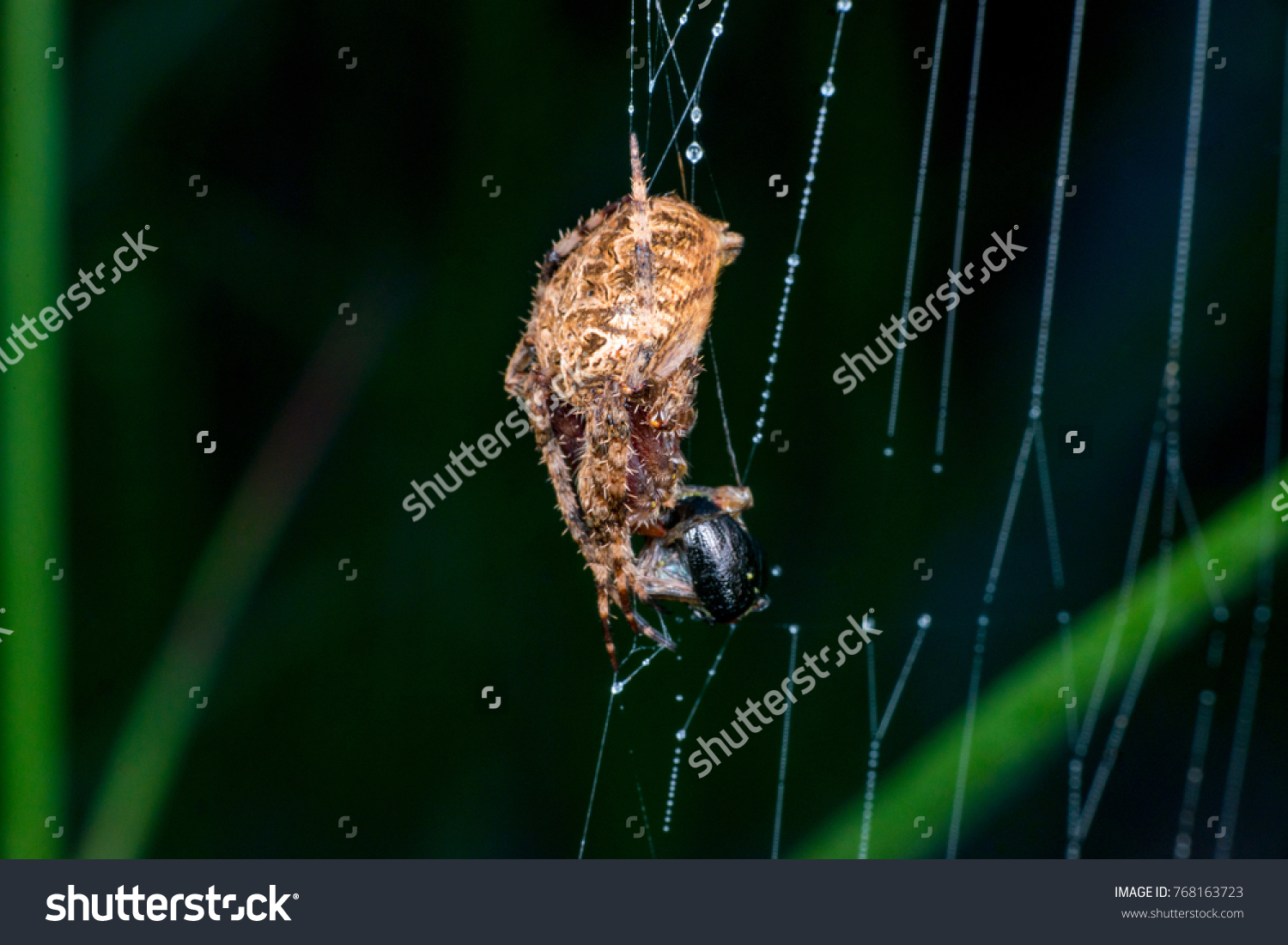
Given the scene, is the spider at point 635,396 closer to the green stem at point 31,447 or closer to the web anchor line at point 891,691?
the web anchor line at point 891,691

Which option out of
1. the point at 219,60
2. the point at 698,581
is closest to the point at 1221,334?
the point at 698,581

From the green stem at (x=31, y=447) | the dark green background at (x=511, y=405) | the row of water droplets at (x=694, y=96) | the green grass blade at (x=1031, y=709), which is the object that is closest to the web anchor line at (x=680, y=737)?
the dark green background at (x=511, y=405)

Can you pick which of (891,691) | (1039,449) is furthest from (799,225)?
(891,691)

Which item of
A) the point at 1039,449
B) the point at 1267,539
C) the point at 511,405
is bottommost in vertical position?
the point at 1267,539

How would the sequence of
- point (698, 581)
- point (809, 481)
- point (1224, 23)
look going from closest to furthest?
point (698, 581), point (1224, 23), point (809, 481)

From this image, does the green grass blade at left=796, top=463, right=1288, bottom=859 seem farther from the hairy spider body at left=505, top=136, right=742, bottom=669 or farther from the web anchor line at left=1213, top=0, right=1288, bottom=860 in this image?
the hairy spider body at left=505, top=136, right=742, bottom=669

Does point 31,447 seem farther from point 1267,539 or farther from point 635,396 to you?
point 1267,539

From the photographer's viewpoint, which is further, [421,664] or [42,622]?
[421,664]

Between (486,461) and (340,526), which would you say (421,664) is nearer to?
(340,526)
